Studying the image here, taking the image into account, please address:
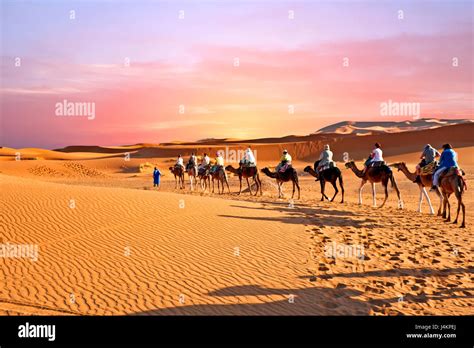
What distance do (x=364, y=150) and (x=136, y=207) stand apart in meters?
60.6

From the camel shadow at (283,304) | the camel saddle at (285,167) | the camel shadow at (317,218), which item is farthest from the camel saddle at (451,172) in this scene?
the camel saddle at (285,167)

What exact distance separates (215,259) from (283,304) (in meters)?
2.72

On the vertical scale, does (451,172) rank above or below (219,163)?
below

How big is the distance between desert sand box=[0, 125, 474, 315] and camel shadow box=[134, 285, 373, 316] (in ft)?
0.06

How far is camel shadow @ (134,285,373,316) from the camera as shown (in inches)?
278

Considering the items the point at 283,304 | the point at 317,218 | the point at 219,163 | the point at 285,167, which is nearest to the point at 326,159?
the point at 285,167

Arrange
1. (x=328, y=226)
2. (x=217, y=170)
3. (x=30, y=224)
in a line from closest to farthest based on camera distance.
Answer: (x=30, y=224), (x=328, y=226), (x=217, y=170)

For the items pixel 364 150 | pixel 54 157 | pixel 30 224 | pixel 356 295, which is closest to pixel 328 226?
pixel 356 295

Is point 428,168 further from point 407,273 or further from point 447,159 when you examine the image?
point 407,273

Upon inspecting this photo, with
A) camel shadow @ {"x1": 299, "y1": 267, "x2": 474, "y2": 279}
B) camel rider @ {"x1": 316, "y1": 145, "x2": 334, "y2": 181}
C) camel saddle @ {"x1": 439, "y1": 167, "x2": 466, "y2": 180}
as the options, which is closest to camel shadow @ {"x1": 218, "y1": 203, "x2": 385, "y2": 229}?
camel saddle @ {"x1": 439, "y1": 167, "x2": 466, "y2": 180}

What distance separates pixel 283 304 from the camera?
7363 millimetres

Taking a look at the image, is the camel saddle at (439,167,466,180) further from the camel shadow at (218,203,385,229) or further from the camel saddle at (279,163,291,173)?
the camel saddle at (279,163,291,173)

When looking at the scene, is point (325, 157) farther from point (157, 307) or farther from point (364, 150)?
point (364, 150)

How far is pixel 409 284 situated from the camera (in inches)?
327
